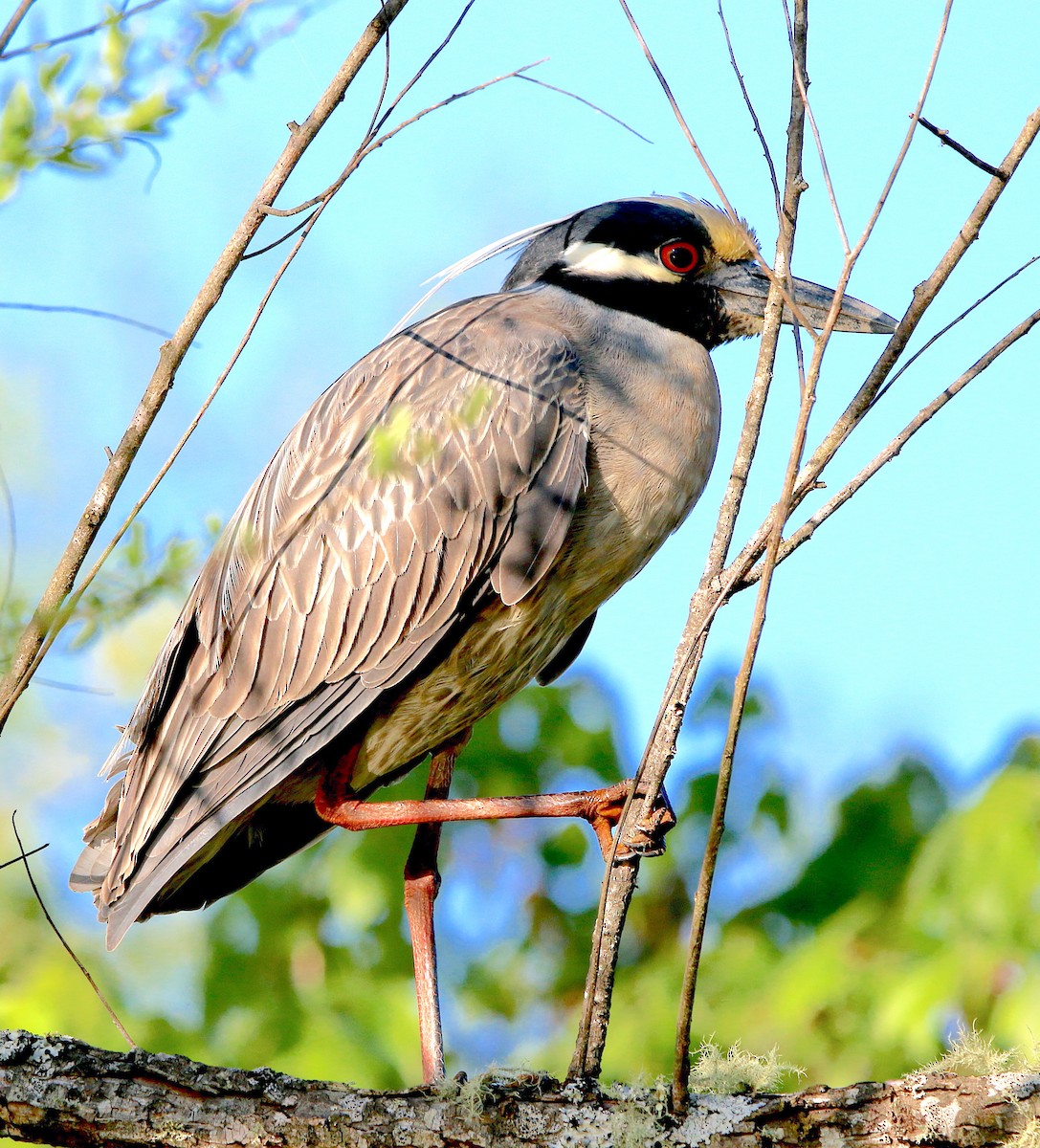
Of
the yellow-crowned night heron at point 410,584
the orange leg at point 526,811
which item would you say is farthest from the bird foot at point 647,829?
the yellow-crowned night heron at point 410,584

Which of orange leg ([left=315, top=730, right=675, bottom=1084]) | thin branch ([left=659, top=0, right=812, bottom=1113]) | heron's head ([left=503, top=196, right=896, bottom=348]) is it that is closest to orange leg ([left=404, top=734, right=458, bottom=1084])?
orange leg ([left=315, top=730, right=675, bottom=1084])

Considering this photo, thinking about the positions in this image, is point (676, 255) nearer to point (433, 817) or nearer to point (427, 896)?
point (433, 817)

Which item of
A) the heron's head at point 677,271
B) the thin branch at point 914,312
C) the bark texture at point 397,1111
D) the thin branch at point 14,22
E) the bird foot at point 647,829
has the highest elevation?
the heron's head at point 677,271

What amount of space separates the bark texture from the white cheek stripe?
213 centimetres

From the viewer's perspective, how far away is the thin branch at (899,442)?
2.12 m

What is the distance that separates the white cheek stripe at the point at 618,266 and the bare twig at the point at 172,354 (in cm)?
160

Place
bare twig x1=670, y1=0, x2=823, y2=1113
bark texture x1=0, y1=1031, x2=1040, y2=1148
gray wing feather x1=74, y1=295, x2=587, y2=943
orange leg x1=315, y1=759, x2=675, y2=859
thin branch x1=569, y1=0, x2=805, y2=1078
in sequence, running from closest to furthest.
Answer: bare twig x1=670, y1=0, x2=823, y2=1113
bark texture x1=0, y1=1031, x2=1040, y2=1148
thin branch x1=569, y1=0, x2=805, y2=1078
orange leg x1=315, y1=759, x2=675, y2=859
gray wing feather x1=74, y1=295, x2=587, y2=943

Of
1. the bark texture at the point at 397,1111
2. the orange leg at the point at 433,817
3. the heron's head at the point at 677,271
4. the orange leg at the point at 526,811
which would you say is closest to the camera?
the bark texture at the point at 397,1111

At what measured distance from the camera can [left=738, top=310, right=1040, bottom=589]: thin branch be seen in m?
2.12

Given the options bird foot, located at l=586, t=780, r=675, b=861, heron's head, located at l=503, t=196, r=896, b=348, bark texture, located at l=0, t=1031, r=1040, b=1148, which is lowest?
bark texture, located at l=0, t=1031, r=1040, b=1148

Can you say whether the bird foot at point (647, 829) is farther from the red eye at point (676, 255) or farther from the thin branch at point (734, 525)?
the red eye at point (676, 255)

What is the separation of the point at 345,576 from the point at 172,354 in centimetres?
129

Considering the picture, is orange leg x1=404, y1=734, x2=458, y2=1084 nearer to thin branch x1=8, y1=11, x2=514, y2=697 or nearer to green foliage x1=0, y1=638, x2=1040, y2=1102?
green foliage x1=0, y1=638, x2=1040, y2=1102

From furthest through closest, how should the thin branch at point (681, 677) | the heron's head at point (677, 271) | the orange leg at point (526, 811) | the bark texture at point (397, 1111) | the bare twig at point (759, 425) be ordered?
the heron's head at point (677, 271), the orange leg at point (526, 811), the thin branch at point (681, 677), the bark texture at point (397, 1111), the bare twig at point (759, 425)
